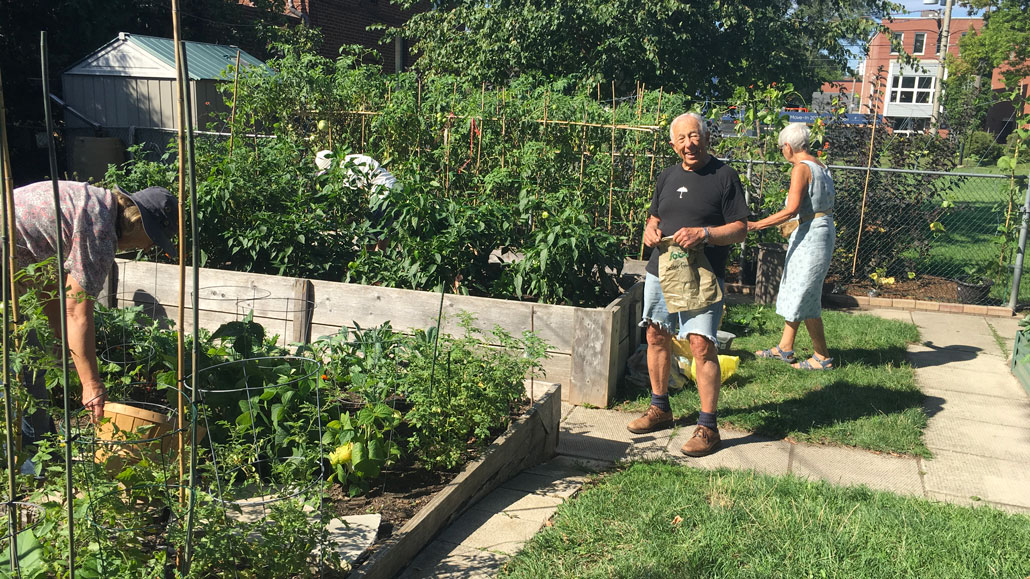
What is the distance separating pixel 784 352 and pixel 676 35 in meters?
8.34

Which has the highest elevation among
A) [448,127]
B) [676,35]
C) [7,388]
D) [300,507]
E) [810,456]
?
[676,35]

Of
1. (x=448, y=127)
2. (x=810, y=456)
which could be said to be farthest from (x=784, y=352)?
(x=448, y=127)

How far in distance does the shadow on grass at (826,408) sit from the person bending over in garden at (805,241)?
52 cm

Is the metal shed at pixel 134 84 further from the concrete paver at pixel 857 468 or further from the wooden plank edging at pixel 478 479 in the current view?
the concrete paver at pixel 857 468

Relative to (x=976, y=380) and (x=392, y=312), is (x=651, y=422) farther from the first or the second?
(x=976, y=380)

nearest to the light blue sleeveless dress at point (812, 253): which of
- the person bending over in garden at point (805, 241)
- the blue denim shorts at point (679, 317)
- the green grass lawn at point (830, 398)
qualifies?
the person bending over in garden at point (805, 241)

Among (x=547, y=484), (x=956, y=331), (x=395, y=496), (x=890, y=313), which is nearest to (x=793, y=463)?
(x=547, y=484)

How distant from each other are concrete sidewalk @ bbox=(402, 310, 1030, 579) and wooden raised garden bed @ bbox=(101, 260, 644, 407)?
312 mm

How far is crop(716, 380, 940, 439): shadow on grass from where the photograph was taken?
5.05m

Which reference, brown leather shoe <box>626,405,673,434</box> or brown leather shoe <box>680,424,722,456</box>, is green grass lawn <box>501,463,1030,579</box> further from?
brown leather shoe <box>626,405,673,434</box>

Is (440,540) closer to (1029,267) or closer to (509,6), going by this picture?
(1029,267)

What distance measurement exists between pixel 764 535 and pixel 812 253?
10.4 feet

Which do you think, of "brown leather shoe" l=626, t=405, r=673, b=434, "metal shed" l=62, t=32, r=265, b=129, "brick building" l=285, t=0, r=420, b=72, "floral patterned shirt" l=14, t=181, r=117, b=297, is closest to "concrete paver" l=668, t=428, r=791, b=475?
"brown leather shoe" l=626, t=405, r=673, b=434

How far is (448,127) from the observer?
7.70 metres
